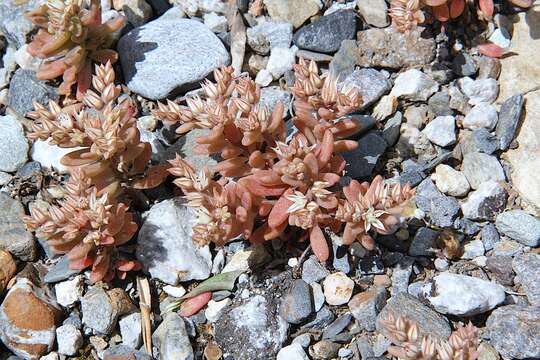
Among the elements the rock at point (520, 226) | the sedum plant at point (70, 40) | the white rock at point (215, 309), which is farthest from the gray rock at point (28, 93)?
the rock at point (520, 226)

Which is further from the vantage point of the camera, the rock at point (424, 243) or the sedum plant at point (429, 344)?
the rock at point (424, 243)

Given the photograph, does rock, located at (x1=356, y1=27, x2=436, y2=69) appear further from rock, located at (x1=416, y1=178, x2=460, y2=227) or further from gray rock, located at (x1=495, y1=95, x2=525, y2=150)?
rock, located at (x1=416, y1=178, x2=460, y2=227)

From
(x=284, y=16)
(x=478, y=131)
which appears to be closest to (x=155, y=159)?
(x=284, y=16)

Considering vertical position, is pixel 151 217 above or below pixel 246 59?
below

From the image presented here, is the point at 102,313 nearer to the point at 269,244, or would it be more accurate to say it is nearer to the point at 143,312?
the point at 143,312

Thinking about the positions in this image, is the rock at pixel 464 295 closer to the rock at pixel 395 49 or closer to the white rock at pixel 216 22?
the rock at pixel 395 49
